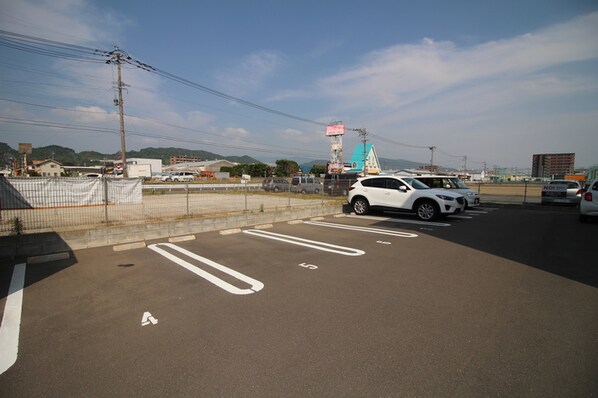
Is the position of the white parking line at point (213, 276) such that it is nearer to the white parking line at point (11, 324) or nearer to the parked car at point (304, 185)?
the white parking line at point (11, 324)

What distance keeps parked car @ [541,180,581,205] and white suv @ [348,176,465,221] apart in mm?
9471

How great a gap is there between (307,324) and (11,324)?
350cm

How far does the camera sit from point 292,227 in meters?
10.0

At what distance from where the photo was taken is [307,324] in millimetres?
3275

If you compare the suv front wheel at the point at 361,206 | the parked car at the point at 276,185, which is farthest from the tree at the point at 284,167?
the suv front wheel at the point at 361,206

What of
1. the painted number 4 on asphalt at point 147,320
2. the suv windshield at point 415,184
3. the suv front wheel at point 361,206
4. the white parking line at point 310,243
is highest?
the suv windshield at point 415,184

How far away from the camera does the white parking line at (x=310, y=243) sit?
6.45 meters

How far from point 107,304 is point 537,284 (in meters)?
6.33

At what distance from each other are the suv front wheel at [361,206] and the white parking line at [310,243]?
5.26m

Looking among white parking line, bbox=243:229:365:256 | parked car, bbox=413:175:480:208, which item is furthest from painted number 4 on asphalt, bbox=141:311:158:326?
parked car, bbox=413:175:480:208

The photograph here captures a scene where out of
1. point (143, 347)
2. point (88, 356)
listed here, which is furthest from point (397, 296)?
point (88, 356)

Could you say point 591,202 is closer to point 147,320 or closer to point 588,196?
point 588,196

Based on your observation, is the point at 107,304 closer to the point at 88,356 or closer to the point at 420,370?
the point at 88,356

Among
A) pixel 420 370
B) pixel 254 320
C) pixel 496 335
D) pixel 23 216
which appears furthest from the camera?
pixel 23 216
